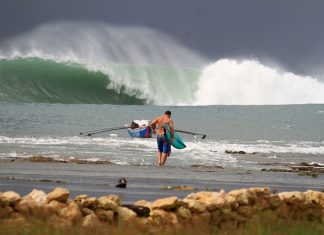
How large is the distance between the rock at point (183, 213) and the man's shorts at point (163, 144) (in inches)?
432

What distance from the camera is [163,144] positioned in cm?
1977

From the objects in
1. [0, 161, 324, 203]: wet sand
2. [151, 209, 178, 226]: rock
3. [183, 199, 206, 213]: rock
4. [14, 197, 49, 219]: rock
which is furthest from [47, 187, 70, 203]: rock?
[0, 161, 324, 203]: wet sand

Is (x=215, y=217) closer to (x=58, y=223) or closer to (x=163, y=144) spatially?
(x=58, y=223)

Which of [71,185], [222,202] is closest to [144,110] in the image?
[71,185]

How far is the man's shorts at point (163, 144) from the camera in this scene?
19.7 meters

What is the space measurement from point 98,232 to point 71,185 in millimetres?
6564

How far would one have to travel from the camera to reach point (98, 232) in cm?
743

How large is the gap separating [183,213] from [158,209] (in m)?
0.29

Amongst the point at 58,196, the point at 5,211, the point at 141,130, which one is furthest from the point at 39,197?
the point at 141,130

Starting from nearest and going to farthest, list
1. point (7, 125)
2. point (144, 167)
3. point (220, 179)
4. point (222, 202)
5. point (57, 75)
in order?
point (222, 202) → point (220, 179) → point (144, 167) → point (7, 125) → point (57, 75)

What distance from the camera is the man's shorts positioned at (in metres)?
19.7

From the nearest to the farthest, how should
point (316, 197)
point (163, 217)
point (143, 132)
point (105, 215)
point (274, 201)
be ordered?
point (105, 215) → point (163, 217) → point (274, 201) → point (316, 197) → point (143, 132)

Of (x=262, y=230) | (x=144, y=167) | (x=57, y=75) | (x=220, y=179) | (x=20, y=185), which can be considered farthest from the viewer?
(x=57, y=75)

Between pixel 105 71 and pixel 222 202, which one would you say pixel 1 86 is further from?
pixel 222 202
